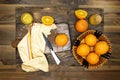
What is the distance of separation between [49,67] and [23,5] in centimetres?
34

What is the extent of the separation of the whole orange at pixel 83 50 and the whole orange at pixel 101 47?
0.04 m

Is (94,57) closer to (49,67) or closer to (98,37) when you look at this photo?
(98,37)

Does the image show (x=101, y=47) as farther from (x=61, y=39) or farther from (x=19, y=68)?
(x=19, y=68)

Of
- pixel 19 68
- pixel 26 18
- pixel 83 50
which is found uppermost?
pixel 26 18

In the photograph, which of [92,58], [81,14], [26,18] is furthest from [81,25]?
[26,18]

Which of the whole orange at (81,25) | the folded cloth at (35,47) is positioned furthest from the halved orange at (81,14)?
the folded cloth at (35,47)

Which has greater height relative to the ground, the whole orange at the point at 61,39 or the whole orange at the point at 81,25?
Answer: the whole orange at the point at 81,25

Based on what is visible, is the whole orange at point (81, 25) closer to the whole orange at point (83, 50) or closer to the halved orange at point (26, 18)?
the whole orange at point (83, 50)

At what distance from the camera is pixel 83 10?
3.43 ft

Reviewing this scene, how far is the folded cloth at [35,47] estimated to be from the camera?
1018 millimetres

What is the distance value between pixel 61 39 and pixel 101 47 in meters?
0.18

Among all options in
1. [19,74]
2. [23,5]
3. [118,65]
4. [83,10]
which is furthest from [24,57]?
[118,65]

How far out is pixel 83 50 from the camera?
3.12 ft

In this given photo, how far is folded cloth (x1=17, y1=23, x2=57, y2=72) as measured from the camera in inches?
40.1
